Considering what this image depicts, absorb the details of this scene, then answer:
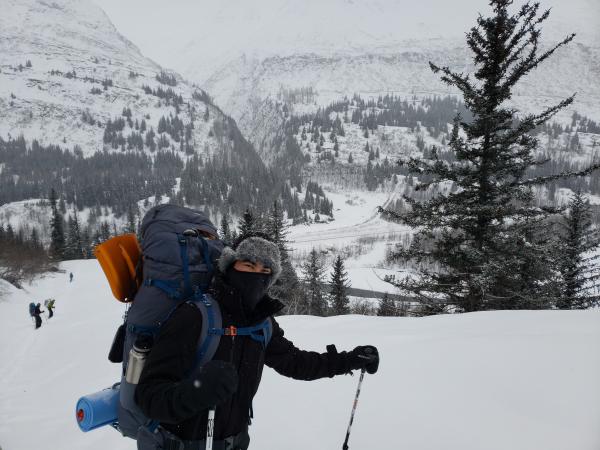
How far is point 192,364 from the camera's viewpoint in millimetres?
1925

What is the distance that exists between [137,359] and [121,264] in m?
0.63

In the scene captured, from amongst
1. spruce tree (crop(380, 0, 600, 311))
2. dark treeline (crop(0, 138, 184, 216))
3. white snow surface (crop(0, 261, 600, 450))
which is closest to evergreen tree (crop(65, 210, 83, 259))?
dark treeline (crop(0, 138, 184, 216))

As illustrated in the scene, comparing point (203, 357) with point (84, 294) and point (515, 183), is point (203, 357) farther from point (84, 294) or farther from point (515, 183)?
point (84, 294)

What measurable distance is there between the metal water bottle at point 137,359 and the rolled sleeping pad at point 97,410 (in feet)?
1.81

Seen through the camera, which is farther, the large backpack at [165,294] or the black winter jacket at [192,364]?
the large backpack at [165,294]

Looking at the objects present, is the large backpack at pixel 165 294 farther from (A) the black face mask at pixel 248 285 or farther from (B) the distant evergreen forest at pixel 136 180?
(B) the distant evergreen forest at pixel 136 180

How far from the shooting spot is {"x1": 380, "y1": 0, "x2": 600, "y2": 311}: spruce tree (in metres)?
9.55

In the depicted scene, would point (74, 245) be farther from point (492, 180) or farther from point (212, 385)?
point (212, 385)

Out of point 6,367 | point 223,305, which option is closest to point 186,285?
point 223,305

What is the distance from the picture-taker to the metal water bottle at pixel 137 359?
186 cm

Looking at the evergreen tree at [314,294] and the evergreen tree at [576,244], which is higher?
the evergreen tree at [576,244]

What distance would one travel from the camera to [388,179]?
174 meters

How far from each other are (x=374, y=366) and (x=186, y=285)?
172 cm

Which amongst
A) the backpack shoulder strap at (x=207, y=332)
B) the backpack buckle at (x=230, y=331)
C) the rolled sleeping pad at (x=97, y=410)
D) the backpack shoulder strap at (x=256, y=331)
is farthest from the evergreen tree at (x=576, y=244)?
the rolled sleeping pad at (x=97, y=410)
